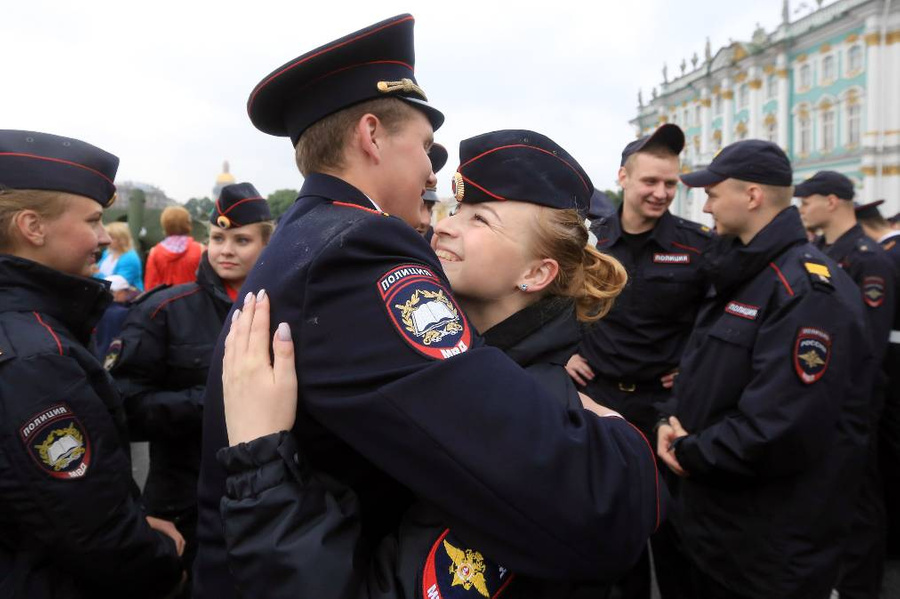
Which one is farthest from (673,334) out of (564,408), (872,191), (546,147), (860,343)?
(872,191)

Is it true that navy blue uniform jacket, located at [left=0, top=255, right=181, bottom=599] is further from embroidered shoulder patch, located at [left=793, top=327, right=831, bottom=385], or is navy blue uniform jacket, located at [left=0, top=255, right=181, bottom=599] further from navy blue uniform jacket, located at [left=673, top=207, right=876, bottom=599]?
embroidered shoulder patch, located at [left=793, top=327, right=831, bottom=385]

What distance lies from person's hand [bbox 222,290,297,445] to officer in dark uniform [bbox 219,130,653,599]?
0.01 metres

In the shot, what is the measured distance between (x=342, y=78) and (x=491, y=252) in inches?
23.3

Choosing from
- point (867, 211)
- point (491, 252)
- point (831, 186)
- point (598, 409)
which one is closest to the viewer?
point (598, 409)

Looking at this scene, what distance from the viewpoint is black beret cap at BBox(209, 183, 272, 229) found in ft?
12.4

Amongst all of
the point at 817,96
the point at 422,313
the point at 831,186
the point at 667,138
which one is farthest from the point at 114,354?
the point at 817,96

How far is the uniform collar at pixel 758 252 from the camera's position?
2.93m

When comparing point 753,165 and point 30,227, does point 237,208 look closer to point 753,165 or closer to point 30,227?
point 30,227

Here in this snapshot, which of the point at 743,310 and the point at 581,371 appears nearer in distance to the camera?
the point at 743,310

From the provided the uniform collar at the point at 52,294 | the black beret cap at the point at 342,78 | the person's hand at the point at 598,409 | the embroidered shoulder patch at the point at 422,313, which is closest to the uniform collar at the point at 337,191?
the black beret cap at the point at 342,78

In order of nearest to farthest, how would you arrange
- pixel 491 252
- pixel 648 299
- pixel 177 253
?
pixel 491 252, pixel 648 299, pixel 177 253

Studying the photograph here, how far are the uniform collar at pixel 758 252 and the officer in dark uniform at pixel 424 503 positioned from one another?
5.46 ft

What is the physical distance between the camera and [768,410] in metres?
2.60

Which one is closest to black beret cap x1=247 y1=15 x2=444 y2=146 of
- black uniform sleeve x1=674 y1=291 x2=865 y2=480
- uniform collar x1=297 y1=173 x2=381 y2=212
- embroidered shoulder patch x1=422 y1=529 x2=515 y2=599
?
uniform collar x1=297 y1=173 x2=381 y2=212
